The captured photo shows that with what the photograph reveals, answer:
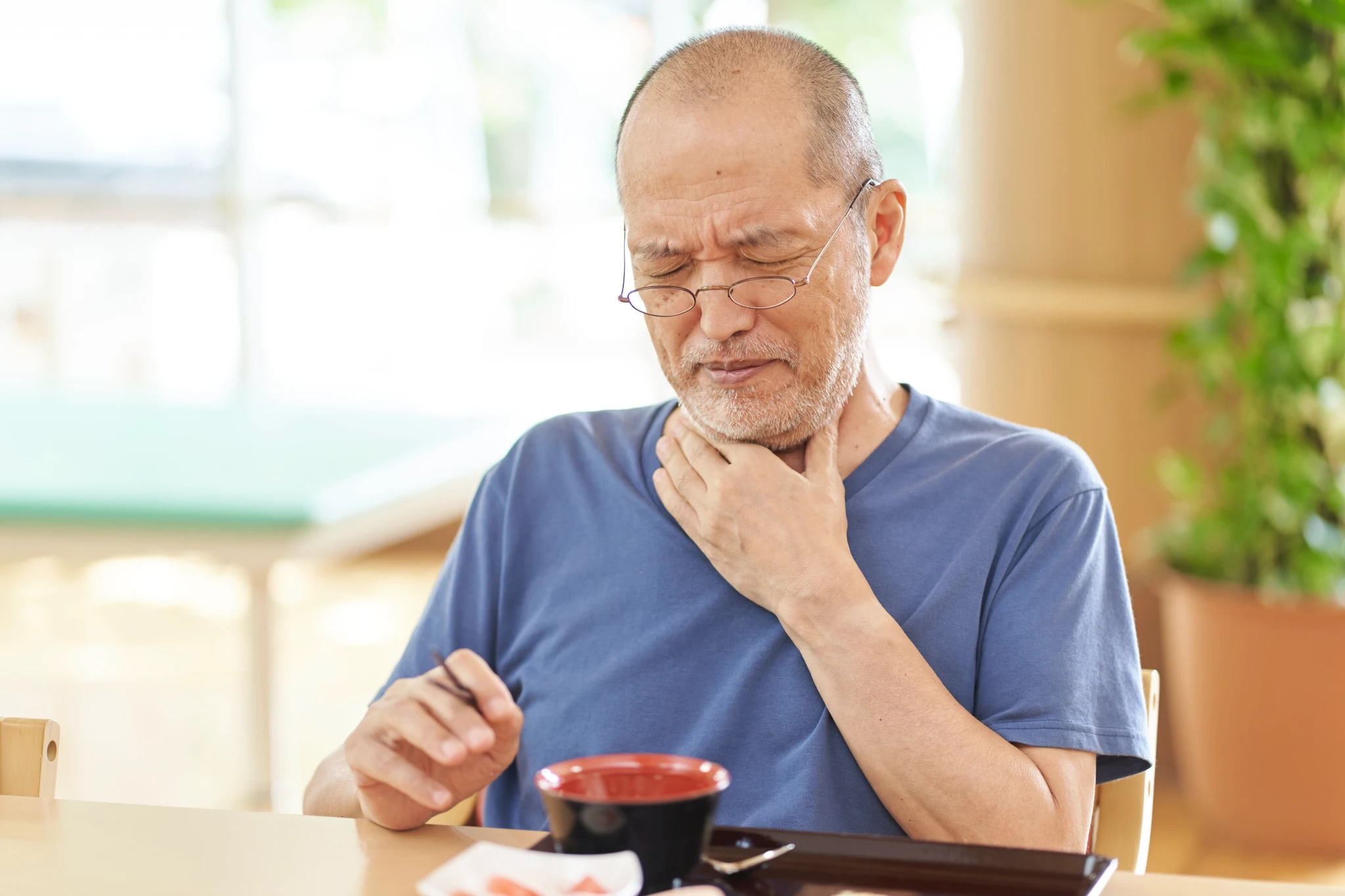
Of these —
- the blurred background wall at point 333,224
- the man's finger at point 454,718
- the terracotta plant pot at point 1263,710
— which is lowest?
the terracotta plant pot at point 1263,710

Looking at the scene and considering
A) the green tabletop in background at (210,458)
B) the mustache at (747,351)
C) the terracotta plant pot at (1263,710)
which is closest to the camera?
the mustache at (747,351)

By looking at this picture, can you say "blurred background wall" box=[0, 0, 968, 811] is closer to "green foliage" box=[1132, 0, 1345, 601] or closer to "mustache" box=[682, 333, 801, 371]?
"green foliage" box=[1132, 0, 1345, 601]

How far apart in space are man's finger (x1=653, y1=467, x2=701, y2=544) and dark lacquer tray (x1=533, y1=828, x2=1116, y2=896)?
0.42m

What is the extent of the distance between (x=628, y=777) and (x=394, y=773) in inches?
8.6

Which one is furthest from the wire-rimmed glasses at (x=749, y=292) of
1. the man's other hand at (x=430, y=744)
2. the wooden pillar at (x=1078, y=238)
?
the wooden pillar at (x=1078, y=238)

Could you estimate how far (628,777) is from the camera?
0.93 meters

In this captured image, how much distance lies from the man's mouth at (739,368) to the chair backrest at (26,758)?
65 cm

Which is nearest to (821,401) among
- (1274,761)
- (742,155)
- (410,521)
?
(742,155)

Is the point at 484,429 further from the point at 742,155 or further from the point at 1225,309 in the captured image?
the point at 742,155

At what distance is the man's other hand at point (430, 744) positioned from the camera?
40.1 inches

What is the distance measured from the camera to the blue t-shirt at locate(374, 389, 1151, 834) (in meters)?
1.22

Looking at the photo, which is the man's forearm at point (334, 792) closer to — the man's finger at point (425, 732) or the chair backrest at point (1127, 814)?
the man's finger at point (425, 732)

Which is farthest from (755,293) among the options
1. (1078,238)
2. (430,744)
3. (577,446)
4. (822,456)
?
(1078,238)

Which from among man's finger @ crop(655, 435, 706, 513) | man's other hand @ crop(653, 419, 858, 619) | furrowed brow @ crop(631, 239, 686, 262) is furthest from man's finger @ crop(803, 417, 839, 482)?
furrowed brow @ crop(631, 239, 686, 262)
